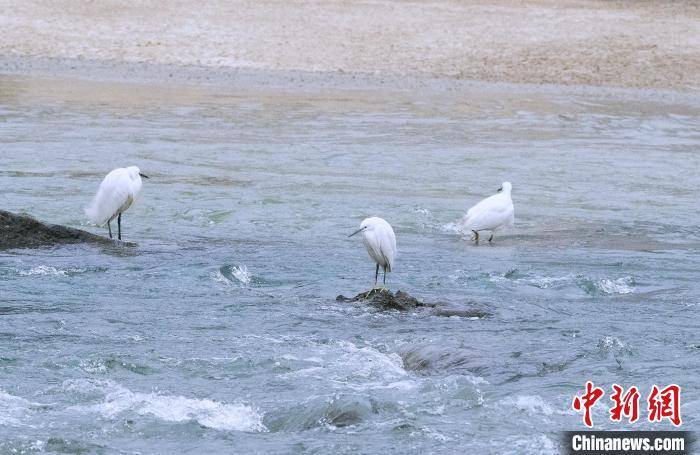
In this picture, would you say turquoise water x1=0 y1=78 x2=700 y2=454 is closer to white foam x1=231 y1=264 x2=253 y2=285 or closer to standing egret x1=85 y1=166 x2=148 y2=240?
white foam x1=231 y1=264 x2=253 y2=285

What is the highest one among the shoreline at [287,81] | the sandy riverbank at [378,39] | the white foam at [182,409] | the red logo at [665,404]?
the red logo at [665,404]

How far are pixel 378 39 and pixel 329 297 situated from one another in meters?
21.9

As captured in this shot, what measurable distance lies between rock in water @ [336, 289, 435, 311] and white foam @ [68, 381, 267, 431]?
204 centimetres

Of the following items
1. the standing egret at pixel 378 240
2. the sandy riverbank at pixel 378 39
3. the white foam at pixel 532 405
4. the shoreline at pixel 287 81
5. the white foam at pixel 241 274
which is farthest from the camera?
the sandy riverbank at pixel 378 39

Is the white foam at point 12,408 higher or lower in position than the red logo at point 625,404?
lower

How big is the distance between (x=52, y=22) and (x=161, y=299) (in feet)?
78.4

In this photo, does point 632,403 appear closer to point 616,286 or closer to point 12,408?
point 616,286

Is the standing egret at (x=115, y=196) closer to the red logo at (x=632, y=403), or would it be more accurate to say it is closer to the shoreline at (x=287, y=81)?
the red logo at (x=632, y=403)

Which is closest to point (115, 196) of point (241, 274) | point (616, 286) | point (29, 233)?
point (29, 233)

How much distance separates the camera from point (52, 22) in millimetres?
31938

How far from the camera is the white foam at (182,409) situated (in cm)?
698

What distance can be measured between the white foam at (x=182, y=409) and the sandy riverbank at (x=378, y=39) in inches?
865

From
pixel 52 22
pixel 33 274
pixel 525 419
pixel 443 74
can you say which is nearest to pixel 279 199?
pixel 33 274

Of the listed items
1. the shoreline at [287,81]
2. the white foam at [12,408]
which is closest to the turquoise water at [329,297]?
the white foam at [12,408]
